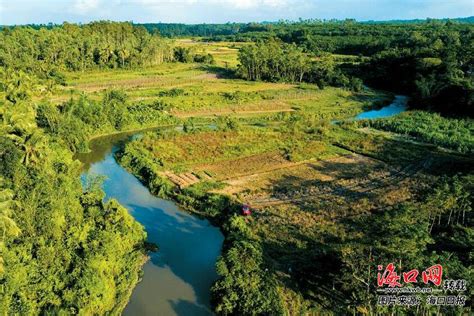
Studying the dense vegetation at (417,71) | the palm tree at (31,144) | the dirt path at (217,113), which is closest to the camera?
the palm tree at (31,144)

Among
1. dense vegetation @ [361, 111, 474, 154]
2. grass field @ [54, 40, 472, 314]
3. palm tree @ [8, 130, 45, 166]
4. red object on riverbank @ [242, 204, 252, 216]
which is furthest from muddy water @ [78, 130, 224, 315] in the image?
dense vegetation @ [361, 111, 474, 154]

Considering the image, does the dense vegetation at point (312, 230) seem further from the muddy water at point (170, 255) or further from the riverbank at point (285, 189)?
the muddy water at point (170, 255)

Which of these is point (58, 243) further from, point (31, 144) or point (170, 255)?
point (31, 144)

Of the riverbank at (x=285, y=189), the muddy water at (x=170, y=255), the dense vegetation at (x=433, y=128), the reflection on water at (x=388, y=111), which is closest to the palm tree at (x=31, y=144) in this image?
the muddy water at (x=170, y=255)

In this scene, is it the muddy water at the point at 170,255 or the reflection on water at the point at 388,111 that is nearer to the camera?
the muddy water at the point at 170,255

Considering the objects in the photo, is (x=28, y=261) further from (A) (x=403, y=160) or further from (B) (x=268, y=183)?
(A) (x=403, y=160)

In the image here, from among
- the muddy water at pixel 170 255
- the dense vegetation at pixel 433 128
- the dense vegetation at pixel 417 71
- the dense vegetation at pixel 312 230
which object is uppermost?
the dense vegetation at pixel 417 71

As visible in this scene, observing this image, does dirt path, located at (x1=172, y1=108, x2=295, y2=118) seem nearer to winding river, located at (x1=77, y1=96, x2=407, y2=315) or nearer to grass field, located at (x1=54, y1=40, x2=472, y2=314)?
grass field, located at (x1=54, y1=40, x2=472, y2=314)
